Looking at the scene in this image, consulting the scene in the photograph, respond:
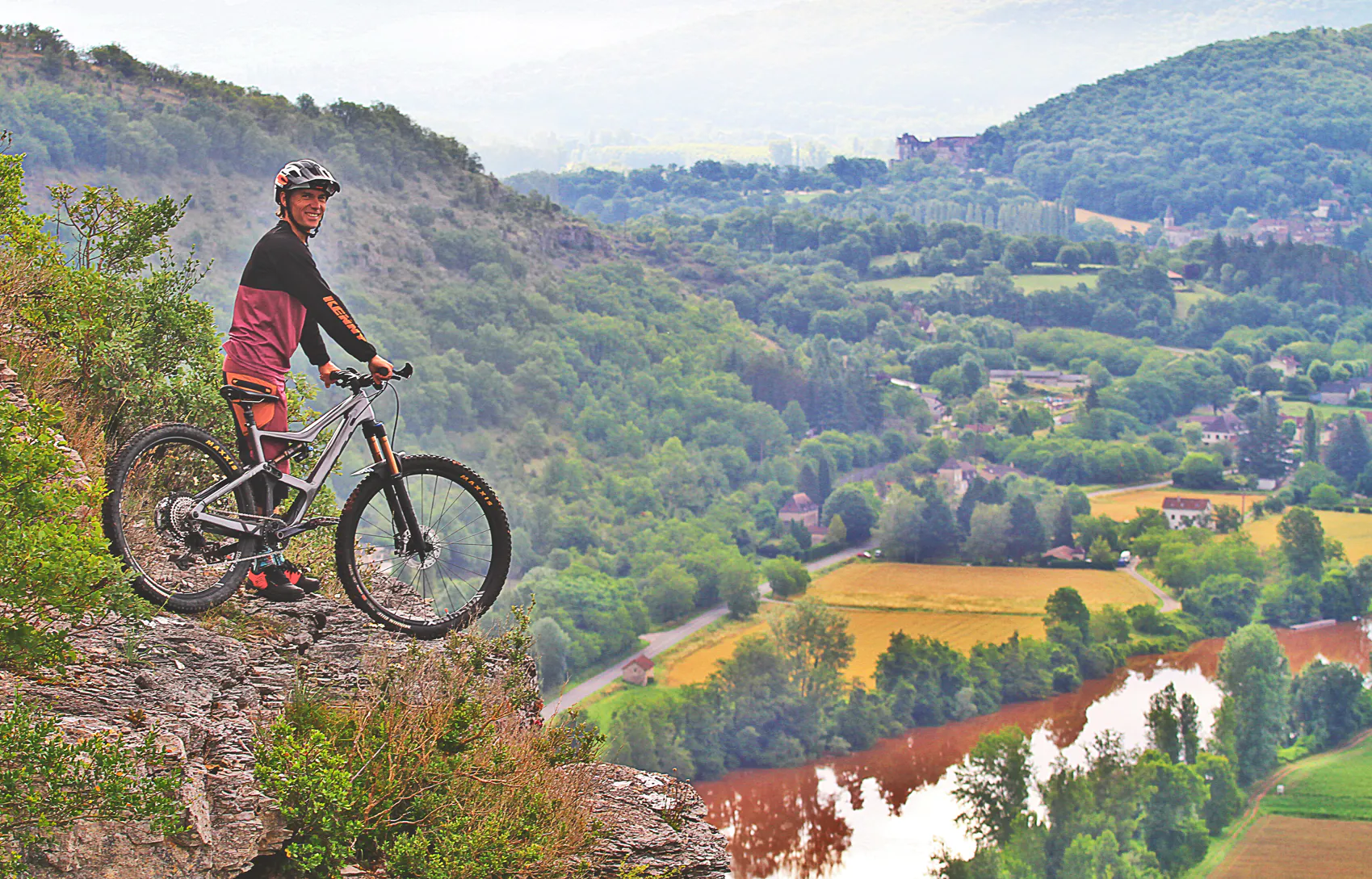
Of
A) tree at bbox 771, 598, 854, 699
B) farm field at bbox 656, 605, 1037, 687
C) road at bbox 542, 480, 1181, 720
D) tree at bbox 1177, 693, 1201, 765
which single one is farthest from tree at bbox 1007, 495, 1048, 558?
tree at bbox 1177, 693, 1201, 765

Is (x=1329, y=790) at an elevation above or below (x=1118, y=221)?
below

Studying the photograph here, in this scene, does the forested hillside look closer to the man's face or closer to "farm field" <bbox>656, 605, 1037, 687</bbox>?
"farm field" <bbox>656, 605, 1037, 687</bbox>

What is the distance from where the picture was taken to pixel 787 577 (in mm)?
56500

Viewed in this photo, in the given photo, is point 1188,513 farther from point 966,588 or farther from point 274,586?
point 274,586

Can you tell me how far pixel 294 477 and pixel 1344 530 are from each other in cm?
7633

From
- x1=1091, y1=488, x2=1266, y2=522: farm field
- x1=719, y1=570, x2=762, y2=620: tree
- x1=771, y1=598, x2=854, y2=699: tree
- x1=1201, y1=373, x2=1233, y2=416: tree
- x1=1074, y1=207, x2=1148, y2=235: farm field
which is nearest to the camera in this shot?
x1=771, y1=598, x2=854, y2=699: tree

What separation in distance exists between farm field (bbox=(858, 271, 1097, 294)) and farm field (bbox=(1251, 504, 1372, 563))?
1722 inches

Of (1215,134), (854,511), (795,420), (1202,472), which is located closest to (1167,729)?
(854,511)

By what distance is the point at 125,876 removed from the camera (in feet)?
12.0

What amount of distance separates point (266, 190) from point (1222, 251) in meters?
93.7

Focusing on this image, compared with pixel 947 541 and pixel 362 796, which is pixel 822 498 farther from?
pixel 362 796

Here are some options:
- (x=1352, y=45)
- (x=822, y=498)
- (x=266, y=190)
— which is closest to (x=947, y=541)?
(x=822, y=498)

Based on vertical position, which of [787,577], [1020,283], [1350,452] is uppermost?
[1020,283]

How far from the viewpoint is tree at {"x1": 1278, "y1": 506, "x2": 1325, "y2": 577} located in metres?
60.5
